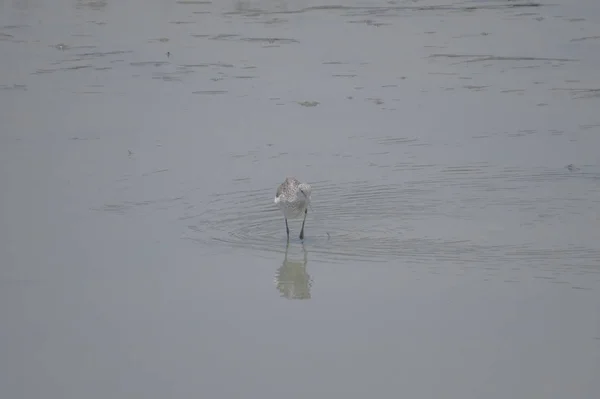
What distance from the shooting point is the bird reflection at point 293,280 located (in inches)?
368

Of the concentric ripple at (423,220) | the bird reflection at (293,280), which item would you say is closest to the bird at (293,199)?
the concentric ripple at (423,220)

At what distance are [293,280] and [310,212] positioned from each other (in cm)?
192

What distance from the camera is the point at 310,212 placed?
11406 millimetres

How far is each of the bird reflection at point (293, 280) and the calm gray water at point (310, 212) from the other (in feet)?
0.09

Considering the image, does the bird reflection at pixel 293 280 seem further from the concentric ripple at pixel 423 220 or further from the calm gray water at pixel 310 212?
the concentric ripple at pixel 423 220

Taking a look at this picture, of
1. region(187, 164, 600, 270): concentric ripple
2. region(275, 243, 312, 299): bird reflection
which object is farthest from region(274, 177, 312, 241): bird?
region(275, 243, 312, 299): bird reflection

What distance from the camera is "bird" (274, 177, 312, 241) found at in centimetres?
1057

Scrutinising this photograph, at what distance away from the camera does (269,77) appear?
1602 centimetres

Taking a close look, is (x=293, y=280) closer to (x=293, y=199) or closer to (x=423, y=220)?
(x=293, y=199)

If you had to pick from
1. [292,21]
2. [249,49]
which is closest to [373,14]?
[292,21]

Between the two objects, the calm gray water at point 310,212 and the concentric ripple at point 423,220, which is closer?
the calm gray water at point 310,212

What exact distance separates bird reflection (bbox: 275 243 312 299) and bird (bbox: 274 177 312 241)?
636mm

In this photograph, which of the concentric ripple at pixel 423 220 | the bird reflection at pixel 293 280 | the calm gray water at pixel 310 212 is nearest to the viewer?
the calm gray water at pixel 310 212

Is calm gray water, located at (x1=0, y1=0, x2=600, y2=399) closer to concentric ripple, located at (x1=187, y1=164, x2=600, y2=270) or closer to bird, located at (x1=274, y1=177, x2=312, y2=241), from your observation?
concentric ripple, located at (x1=187, y1=164, x2=600, y2=270)
